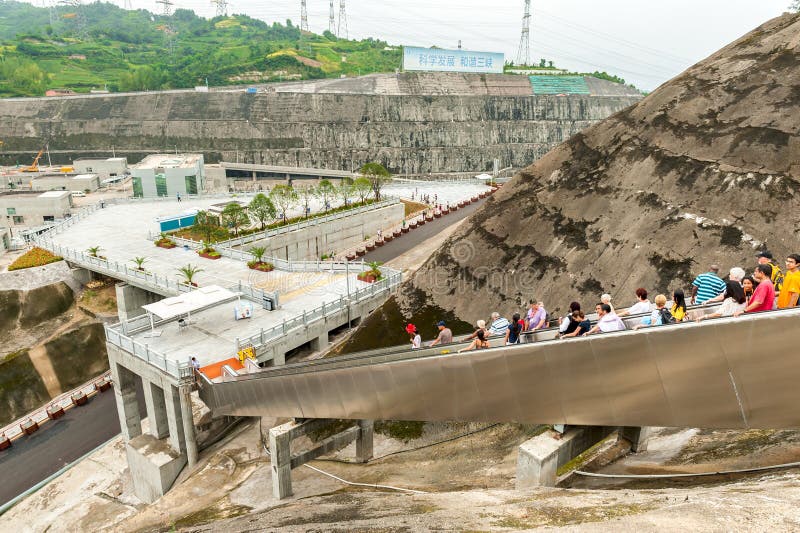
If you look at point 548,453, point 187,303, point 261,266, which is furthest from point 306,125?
point 548,453

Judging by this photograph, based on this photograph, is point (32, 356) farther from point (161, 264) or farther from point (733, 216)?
point (733, 216)

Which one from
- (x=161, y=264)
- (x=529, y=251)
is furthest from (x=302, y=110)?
(x=529, y=251)

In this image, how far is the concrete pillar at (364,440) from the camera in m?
20.2

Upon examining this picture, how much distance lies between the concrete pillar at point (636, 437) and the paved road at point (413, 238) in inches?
1418

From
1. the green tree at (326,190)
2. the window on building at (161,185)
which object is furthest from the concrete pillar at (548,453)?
the window on building at (161,185)

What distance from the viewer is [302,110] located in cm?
10650

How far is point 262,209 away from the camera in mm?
51812

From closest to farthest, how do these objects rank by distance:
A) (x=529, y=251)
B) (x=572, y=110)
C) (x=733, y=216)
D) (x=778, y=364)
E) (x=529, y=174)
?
(x=778, y=364), (x=733, y=216), (x=529, y=251), (x=529, y=174), (x=572, y=110)

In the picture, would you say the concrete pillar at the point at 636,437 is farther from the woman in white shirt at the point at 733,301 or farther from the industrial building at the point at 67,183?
the industrial building at the point at 67,183

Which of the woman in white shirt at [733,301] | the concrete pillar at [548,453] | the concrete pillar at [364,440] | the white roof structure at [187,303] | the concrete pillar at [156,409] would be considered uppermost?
the woman in white shirt at [733,301]

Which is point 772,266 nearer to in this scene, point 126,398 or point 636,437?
point 636,437

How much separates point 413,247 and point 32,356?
33053 mm

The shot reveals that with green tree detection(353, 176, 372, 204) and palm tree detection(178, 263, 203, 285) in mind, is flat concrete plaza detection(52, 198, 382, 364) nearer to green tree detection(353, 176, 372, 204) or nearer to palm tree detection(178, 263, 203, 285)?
palm tree detection(178, 263, 203, 285)

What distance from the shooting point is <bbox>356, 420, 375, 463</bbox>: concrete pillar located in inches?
794
